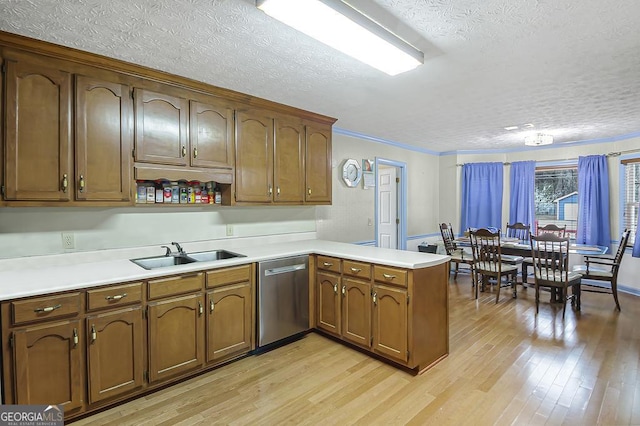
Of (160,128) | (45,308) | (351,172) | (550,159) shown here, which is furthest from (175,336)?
Result: (550,159)

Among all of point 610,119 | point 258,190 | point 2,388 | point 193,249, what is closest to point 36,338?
point 2,388

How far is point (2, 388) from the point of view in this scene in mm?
1839

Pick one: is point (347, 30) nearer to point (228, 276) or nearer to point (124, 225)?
point (228, 276)

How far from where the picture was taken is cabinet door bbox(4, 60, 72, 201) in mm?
2111

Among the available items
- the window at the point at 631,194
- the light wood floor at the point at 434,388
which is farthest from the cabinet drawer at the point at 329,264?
the window at the point at 631,194

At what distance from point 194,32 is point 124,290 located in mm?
1728

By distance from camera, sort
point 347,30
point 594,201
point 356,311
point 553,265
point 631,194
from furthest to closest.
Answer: point 594,201
point 631,194
point 553,265
point 356,311
point 347,30

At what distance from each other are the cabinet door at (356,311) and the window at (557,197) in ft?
15.0

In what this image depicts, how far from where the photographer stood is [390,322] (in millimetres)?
2750

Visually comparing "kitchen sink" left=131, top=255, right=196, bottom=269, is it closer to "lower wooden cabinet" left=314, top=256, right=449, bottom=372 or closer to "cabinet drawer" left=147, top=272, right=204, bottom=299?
"cabinet drawer" left=147, top=272, right=204, bottom=299

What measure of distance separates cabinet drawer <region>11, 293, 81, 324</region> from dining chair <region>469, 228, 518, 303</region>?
4423mm

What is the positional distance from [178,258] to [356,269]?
163 cm

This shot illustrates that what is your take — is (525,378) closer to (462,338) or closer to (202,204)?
(462,338)

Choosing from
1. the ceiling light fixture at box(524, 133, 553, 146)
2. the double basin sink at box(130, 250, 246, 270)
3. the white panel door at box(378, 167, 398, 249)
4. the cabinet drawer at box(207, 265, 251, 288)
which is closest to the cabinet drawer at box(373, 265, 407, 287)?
the cabinet drawer at box(207, 265, 251, 288)
